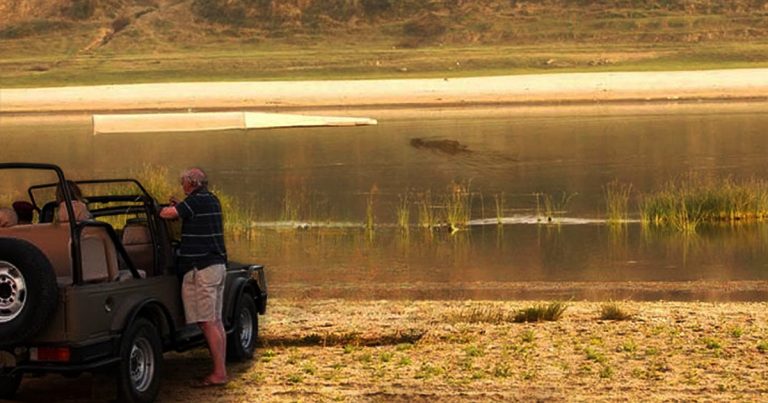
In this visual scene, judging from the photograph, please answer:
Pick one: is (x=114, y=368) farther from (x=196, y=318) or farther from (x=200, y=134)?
(x=200, y=134)

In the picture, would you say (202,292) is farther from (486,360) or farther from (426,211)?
(426,211)

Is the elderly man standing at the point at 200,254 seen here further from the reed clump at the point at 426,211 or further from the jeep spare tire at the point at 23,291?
the reed clump at the point at 426,211

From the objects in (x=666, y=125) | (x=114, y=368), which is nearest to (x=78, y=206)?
(x=114, y=368)

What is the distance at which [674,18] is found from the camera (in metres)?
98.9

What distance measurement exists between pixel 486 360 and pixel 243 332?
1765mm

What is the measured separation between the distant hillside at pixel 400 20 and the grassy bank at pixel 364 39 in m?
0.10

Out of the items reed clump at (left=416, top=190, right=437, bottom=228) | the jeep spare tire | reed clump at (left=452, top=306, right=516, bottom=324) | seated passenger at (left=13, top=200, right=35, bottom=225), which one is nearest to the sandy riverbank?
reed clump at (left=416, top=190, right=437, bottom=228)

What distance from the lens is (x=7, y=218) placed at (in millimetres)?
9852

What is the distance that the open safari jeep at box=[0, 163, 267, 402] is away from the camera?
28.9 feet

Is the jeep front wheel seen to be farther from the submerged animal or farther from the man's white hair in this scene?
the submerged animal

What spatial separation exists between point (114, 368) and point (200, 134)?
4391cm

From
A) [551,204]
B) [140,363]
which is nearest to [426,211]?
[551,204]

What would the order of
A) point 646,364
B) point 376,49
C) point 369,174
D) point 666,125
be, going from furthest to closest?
1. point 376,49
2. point 666,125
3. point 369,174
4. point 646,364

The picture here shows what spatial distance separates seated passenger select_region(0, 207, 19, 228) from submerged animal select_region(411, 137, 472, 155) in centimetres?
3076
